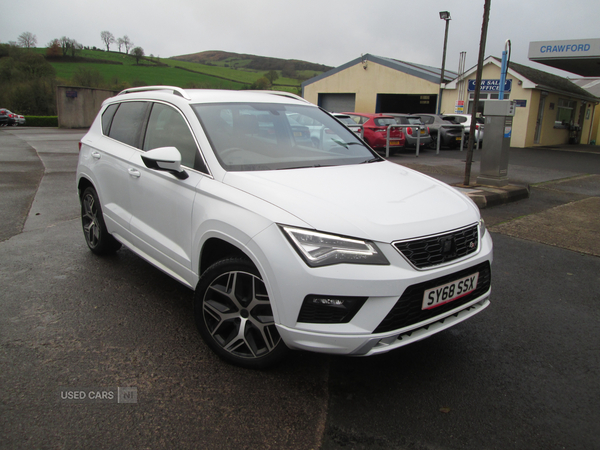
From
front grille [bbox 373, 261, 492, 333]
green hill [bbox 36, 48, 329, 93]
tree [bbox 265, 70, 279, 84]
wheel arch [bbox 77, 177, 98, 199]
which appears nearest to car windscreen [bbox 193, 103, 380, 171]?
front grille [bbox 373, 261, 492, 333]

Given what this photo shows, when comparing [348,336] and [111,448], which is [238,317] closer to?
[348,336]

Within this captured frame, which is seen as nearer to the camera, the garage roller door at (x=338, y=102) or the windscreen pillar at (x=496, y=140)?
the windscreen pillar at (x=496, y=140)

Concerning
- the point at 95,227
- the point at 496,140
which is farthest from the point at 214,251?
the point at 496,140

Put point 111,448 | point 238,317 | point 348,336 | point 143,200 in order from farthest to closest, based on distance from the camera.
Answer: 1. point 143,200
2. point 238,317
3. point 348,336
4. point 111,448

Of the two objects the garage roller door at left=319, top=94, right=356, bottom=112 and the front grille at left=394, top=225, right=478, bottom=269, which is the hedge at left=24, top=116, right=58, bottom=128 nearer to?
the garage roller door at left=319, top=94, right=356, bottom=112

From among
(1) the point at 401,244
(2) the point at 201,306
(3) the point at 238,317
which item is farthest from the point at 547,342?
(2) the point at 201,306

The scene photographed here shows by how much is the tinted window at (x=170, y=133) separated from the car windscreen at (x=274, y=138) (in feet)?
0.51

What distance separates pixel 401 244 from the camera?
2396 mm

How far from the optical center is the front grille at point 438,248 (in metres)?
2.41

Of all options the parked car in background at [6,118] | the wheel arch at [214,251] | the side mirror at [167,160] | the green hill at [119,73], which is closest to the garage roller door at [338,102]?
the green hill at [119,73]

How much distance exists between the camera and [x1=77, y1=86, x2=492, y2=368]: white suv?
2344 millimetres

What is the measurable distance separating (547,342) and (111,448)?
Answer: 2.88 metres

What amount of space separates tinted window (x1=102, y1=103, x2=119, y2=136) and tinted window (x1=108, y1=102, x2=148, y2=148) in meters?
0.09

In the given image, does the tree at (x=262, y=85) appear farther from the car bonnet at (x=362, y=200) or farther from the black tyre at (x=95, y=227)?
the car bonnet at (x=362, y=200)
